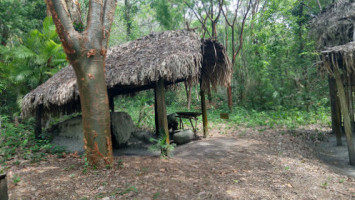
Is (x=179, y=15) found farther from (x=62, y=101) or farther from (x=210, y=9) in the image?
(x=62, y=101)

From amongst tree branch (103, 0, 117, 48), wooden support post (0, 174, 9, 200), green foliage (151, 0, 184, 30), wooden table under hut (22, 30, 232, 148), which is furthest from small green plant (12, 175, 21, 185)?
green foliage (151, 0, 184, 30)

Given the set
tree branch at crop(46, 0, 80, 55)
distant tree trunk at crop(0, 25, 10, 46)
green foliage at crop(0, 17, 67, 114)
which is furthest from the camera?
distant tree trunk at crop(0, 25, 10, 46)

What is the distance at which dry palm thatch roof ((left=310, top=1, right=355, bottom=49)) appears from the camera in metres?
6.98

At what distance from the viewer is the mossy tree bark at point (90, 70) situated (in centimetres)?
413

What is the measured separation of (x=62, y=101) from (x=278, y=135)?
21.9 ft

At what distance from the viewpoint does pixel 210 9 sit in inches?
583

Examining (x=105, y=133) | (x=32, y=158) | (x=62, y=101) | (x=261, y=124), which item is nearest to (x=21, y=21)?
(x=62, y=101)

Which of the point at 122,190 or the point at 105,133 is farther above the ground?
the point at 105,133

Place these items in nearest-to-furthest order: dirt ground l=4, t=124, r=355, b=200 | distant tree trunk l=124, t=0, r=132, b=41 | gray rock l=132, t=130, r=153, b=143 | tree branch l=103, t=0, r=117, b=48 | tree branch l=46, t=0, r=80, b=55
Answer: dirt ground l=4, t=124, r=355, b=200
tree branch l=46, t=0, r=80, b=55
tree branch l=103, t=0, r=117, b=48
gray rock l=132, t=130, r=153, b=143
distant tree trunk l=124, t=0, r=132, b=41

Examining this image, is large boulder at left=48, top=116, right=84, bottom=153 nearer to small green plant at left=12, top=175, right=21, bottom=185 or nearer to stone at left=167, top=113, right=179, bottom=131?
small green plant at left=12, top=175, right=21, bottom=185

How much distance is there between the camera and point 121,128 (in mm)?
7270

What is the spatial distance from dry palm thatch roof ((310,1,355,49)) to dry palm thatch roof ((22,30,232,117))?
331 centimetres

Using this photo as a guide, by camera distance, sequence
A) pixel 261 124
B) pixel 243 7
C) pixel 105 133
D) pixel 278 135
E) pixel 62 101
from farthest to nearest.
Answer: pixel 243 7
pixel 261 124
pixel 278 135
pixel 62 101
pixel 105 133

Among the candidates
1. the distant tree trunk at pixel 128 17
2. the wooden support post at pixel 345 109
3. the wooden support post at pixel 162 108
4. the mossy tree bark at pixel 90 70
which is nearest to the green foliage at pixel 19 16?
the distant tree trunk at pixel 128 17
